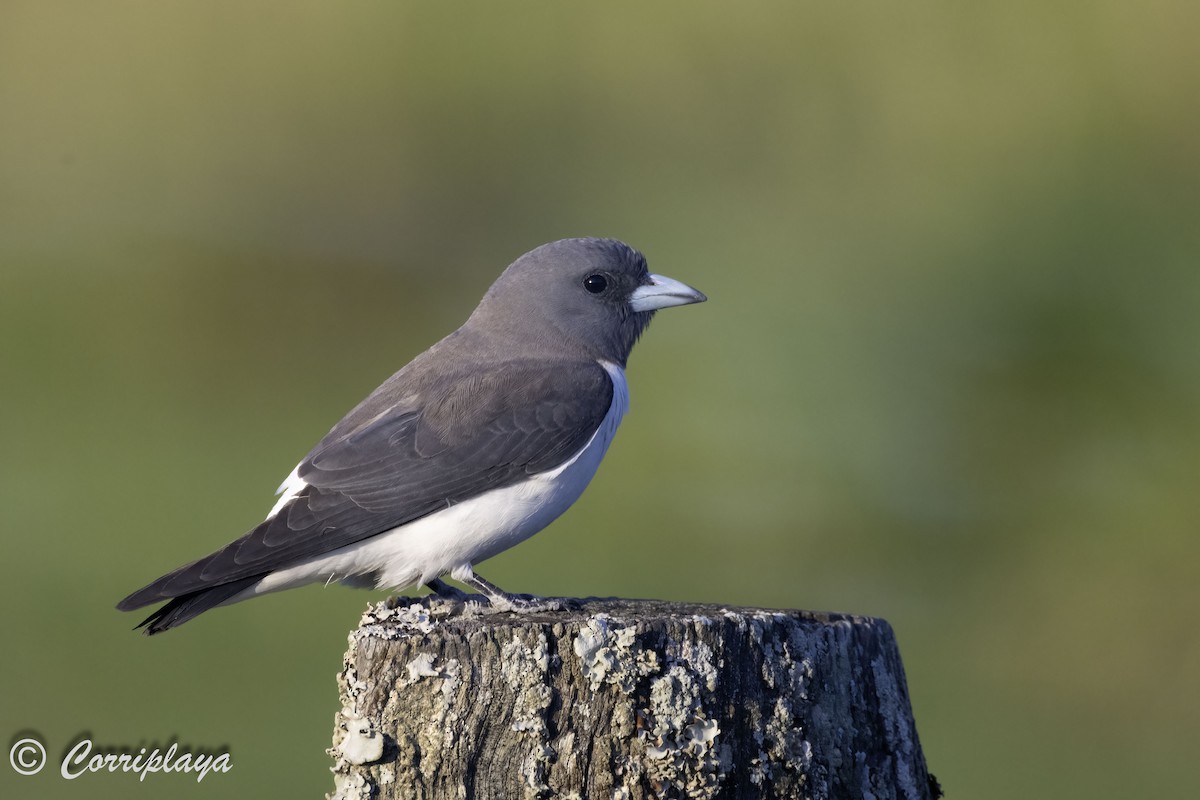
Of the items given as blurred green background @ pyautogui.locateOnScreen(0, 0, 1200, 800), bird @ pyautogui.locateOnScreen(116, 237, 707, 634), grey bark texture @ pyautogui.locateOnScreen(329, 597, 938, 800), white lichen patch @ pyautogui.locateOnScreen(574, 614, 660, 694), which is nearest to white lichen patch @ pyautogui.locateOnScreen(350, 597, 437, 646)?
grey bark texture @ pyautogui.locateOnScreen(329, 597, 938, 800)

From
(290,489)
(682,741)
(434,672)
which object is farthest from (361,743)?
(290,489)

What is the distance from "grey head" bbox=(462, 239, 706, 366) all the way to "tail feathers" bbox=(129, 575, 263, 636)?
165 cm

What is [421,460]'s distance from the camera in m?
5.01

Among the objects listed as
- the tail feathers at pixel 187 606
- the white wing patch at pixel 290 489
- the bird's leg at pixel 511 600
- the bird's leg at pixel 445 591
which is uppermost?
the white wing patch at pixel 290 489

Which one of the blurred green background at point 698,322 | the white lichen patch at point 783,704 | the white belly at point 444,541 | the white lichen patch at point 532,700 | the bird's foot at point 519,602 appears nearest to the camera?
the white lichen patch at point 532,700

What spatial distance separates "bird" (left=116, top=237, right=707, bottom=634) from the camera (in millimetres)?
4723

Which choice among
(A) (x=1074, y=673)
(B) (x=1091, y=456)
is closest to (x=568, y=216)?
(B) (x=1091, y=456)

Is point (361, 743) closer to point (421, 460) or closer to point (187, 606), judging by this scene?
point (187, 606)

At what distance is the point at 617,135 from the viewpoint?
16875 mm

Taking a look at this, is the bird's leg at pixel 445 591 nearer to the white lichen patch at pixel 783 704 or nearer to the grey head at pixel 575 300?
the grey head at pixel 575 300

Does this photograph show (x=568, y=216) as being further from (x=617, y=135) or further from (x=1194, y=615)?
(x=1194, y=615)

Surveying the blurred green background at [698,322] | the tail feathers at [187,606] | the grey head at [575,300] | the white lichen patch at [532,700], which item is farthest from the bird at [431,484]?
the blurred green background at [698,322]

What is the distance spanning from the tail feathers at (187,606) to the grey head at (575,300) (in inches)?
65.1

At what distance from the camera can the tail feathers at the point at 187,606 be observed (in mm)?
4648
